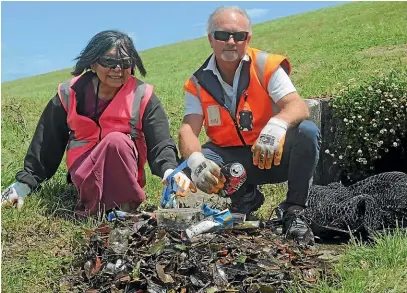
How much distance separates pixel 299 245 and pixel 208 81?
4.57 feet

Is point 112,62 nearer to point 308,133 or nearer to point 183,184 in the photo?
point 183,184

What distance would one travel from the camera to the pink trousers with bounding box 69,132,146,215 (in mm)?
4172

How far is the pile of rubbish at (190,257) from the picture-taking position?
9.76 feet

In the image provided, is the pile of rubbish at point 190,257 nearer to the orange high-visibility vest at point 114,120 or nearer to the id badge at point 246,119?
the id badge at point 246,119

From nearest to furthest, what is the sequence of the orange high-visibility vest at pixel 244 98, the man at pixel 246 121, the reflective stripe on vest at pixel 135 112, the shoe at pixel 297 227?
the shoe at pixel 297 227, the man at pixel 246 121, the orange high-visibility vest at pixel 244 98, the reflective stripe on vest at pixel 135 112

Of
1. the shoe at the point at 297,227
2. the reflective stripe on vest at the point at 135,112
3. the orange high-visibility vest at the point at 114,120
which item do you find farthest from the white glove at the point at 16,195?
the shoe at the point at 297,227

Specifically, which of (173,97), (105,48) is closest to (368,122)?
(105,48)

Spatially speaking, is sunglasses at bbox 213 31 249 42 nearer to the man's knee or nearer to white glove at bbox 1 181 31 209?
the man's knee

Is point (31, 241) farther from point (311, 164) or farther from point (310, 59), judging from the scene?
point (310, 59)

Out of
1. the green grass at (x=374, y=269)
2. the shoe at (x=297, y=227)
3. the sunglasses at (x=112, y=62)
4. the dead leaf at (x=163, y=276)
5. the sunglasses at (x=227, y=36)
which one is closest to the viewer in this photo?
the green grass at (x=374, y=269)

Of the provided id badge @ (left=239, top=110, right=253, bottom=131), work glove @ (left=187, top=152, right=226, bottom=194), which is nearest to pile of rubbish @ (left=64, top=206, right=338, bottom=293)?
work glove @ (left=187, top=152, right=226, bottom=194)

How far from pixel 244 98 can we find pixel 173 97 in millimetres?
7382

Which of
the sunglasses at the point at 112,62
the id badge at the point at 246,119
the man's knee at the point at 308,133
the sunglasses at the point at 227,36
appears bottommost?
the man's knee at the point at 308,133

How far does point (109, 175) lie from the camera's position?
4234mm
